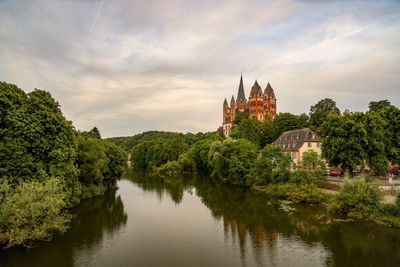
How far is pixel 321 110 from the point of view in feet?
235

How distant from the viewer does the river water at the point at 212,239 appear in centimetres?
2066

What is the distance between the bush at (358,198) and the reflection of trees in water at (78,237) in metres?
20.8

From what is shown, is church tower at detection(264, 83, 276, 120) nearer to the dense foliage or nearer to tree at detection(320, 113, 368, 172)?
the dense foliage

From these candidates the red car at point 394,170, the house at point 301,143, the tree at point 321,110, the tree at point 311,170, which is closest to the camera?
the tree at point 311,170

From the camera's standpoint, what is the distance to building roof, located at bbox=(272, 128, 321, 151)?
54.8m

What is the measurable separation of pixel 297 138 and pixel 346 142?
19532mm

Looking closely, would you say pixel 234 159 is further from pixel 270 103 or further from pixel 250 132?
pixel 270 103

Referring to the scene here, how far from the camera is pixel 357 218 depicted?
2981 centimetres

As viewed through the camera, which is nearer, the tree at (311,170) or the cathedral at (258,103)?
the tree at (311,170)

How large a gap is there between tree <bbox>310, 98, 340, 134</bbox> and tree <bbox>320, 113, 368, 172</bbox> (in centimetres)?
2895

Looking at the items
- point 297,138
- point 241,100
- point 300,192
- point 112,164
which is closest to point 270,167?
point 300,192

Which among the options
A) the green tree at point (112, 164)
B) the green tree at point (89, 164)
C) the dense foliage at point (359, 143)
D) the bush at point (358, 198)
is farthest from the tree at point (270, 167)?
the green tree at point (89, 164)

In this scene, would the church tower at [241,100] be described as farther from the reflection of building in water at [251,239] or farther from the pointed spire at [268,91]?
the reflection of building in water at [251,239]

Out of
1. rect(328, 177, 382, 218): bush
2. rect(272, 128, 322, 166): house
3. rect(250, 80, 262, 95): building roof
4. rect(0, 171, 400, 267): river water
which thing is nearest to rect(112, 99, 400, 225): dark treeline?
rect(328, 177, 382, 218): bush
